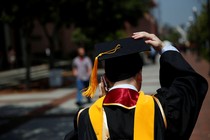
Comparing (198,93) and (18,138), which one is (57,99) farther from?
(198,93)

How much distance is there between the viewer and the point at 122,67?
8.21 feet

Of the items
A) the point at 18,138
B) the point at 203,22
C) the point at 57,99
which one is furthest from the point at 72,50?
the point at 18,138

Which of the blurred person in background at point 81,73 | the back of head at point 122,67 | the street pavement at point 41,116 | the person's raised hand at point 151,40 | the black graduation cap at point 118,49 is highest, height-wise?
the person's raised hand at point 151,40

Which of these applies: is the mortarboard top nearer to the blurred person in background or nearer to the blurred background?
the blurred background

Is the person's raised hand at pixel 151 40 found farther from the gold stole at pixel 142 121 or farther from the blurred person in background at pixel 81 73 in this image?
the blurred person in background at pixel 81 73

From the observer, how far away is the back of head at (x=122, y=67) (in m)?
2.48

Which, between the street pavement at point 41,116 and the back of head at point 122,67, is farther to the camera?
the street pavement at point 41,116

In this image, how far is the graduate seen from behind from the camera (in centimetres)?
238

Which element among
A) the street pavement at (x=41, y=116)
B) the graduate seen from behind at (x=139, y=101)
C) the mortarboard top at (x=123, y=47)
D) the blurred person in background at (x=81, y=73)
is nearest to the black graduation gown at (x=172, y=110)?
the graduate seen from behind at (x=139, y=101)

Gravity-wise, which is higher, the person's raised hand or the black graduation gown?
the person's raised hand

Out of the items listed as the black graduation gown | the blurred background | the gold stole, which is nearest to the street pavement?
the blurred background

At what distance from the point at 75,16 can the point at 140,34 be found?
16640 mm

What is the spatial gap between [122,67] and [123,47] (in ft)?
0.52

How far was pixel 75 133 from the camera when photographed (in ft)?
8.70
